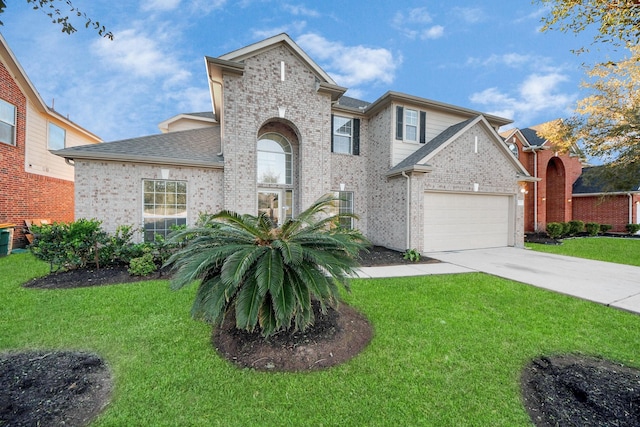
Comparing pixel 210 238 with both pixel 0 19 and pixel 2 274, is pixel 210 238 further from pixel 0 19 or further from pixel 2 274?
pixel 2 274

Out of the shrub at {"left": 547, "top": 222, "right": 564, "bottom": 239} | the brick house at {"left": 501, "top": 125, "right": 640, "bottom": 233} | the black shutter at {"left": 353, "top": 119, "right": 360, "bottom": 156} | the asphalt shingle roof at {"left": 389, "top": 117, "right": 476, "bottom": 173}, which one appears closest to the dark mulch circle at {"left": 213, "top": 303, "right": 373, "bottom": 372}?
the asphalt shingle roof at {"left": 389, "top": 117, "right": 476, "bottom": 173}

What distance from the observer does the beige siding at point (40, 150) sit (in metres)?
11.0

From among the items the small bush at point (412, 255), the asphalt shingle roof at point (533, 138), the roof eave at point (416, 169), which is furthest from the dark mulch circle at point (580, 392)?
the asphalt shingle roof at point (533, 138)

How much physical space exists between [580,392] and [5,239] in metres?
14.8

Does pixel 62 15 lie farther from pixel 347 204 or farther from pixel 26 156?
pixel 26 156

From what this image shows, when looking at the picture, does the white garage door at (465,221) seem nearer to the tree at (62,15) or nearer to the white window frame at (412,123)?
the white window frame at (412,123)

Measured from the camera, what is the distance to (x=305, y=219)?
3.79 metres

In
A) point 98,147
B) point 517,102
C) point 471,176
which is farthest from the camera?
point 517,102

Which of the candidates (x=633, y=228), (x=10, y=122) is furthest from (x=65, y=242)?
(x=633, y=228)

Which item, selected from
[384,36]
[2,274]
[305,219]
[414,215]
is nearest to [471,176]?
[414,215]

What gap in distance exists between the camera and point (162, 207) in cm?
882

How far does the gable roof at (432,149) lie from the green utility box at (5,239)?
13792 mm

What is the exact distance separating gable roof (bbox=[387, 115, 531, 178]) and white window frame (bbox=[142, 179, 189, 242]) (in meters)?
7.68

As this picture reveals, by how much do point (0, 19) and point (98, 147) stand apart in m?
7.02
